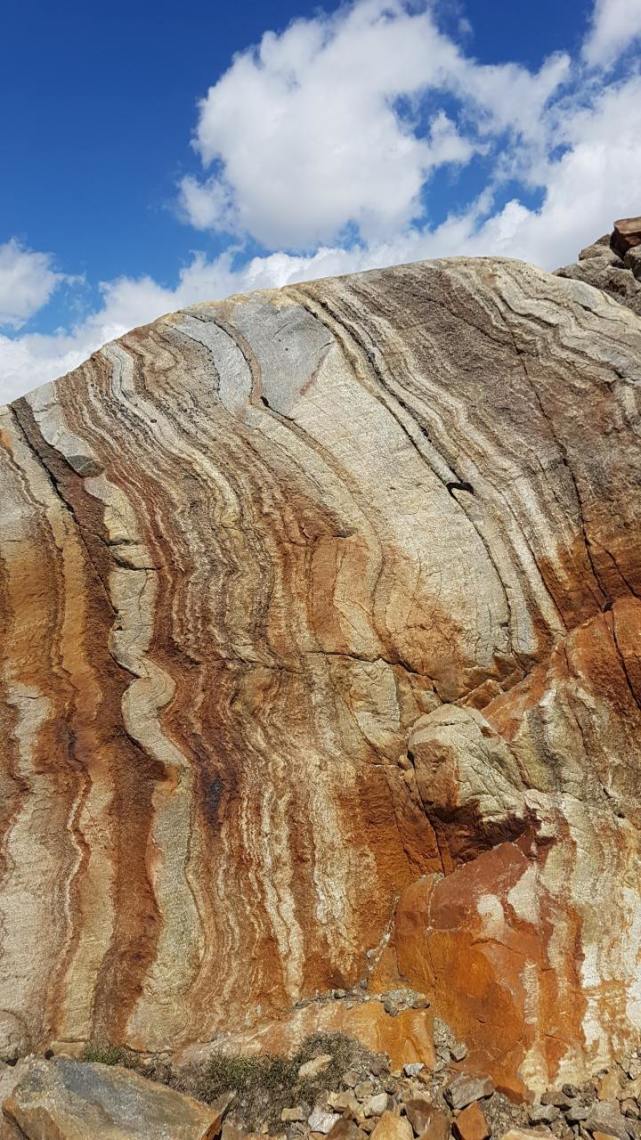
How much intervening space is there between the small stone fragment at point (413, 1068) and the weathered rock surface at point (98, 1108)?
1591 millimetres

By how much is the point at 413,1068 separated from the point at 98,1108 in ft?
8.44

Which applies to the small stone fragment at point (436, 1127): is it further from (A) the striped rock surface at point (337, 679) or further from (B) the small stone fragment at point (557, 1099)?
(B) the small stone fragment at point (557, 1099)

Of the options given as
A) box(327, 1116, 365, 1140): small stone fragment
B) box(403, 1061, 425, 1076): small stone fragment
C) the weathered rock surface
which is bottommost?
box(327, 1116, 365, 1140): small stone fragment

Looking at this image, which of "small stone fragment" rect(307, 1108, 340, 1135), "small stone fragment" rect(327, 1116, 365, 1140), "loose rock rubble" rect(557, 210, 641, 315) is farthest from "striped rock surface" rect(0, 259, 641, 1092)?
"loose rock rubble" rect(557, 210, 641, 315)

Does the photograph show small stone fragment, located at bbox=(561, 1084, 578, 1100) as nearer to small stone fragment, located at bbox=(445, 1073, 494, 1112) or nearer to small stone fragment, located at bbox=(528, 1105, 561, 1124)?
small stone fragment, located at bbox=(528, 1105, 561, 1124)

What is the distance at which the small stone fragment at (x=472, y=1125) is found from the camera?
5977 millimetres

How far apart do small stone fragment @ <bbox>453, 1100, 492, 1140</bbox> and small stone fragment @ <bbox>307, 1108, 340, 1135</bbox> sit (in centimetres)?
97

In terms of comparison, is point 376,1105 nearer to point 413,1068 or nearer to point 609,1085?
point 413,1068

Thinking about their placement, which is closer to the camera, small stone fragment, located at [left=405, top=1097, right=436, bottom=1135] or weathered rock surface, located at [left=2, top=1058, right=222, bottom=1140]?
weathered rock surface, located at [left=2, top=1058, right=222, bottom=1140]

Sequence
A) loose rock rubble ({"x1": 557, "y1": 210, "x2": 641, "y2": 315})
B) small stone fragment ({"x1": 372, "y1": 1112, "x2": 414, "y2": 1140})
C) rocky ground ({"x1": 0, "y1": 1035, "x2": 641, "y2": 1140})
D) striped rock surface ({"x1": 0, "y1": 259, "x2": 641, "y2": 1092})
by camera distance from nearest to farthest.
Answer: rocky ground ({"x1": 0, "y1": 1035, "x2": 641, "y2": 1140}), small stone fragment ({"x1": 372, "y1": 1112, "x2": 414, "y2": 1140}), striped rock surface ({"x1": 0, "y1": 259, "x2": 641, "y2": 1092}), loose rock rubble ({"x1": 557, "y1": 210, "x2": 641, "y2": 315})

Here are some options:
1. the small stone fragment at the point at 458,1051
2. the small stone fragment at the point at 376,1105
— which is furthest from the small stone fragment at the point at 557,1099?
the small stone fragment at the point at 376,1105

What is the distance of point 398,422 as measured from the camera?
9883 millimetres

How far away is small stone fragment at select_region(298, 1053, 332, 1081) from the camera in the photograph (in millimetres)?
6654

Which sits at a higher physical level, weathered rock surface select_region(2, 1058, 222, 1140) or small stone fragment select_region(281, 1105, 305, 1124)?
weathered rock surface select_region(2, 1058, 222, 1140)
